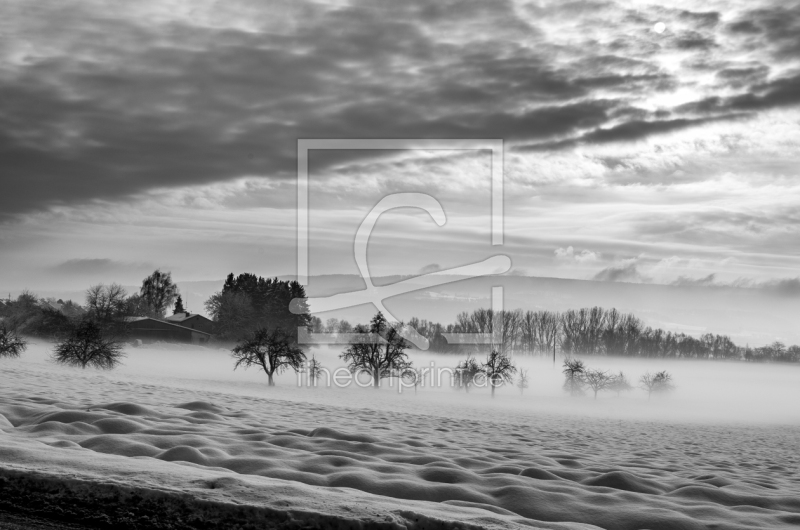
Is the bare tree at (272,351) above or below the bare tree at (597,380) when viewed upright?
above

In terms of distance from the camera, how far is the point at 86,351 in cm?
5588

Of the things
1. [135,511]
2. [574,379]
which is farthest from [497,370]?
[135,511]

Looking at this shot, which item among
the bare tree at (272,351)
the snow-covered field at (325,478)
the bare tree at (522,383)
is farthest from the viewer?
the bare tree at (522,383)

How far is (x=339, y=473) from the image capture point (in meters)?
6.22

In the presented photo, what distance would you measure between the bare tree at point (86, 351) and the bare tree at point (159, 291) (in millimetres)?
81670

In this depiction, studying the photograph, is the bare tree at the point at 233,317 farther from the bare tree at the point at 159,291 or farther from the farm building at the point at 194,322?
the bare tree at the point at 159,291

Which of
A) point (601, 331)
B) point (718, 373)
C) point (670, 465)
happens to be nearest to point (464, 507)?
point (670, 465)

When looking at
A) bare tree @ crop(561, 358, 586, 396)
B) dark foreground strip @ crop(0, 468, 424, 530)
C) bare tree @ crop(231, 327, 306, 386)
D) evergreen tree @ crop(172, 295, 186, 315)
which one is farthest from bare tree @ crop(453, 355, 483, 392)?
evergreen tree @ crop(172, 295, 186, 315)

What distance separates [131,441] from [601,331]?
137 meters

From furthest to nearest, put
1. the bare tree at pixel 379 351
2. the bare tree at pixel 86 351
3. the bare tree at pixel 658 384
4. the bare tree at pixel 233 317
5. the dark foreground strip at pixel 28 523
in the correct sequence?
the bare tree at pixel 233 317
the bare tree at pixel 658 384
the bare tree at pixel 379 351
the bare tree at pixel 86 351
the dark foreground strip at pixel 28 523

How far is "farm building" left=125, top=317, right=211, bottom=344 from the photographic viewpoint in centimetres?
10325

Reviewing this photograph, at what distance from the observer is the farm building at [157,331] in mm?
103250

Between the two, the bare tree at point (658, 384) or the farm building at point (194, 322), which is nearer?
the bare tree at point (658, 384)

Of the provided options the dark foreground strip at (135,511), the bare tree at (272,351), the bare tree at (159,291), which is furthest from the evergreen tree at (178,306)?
the dark foreground strip at (135,511)
